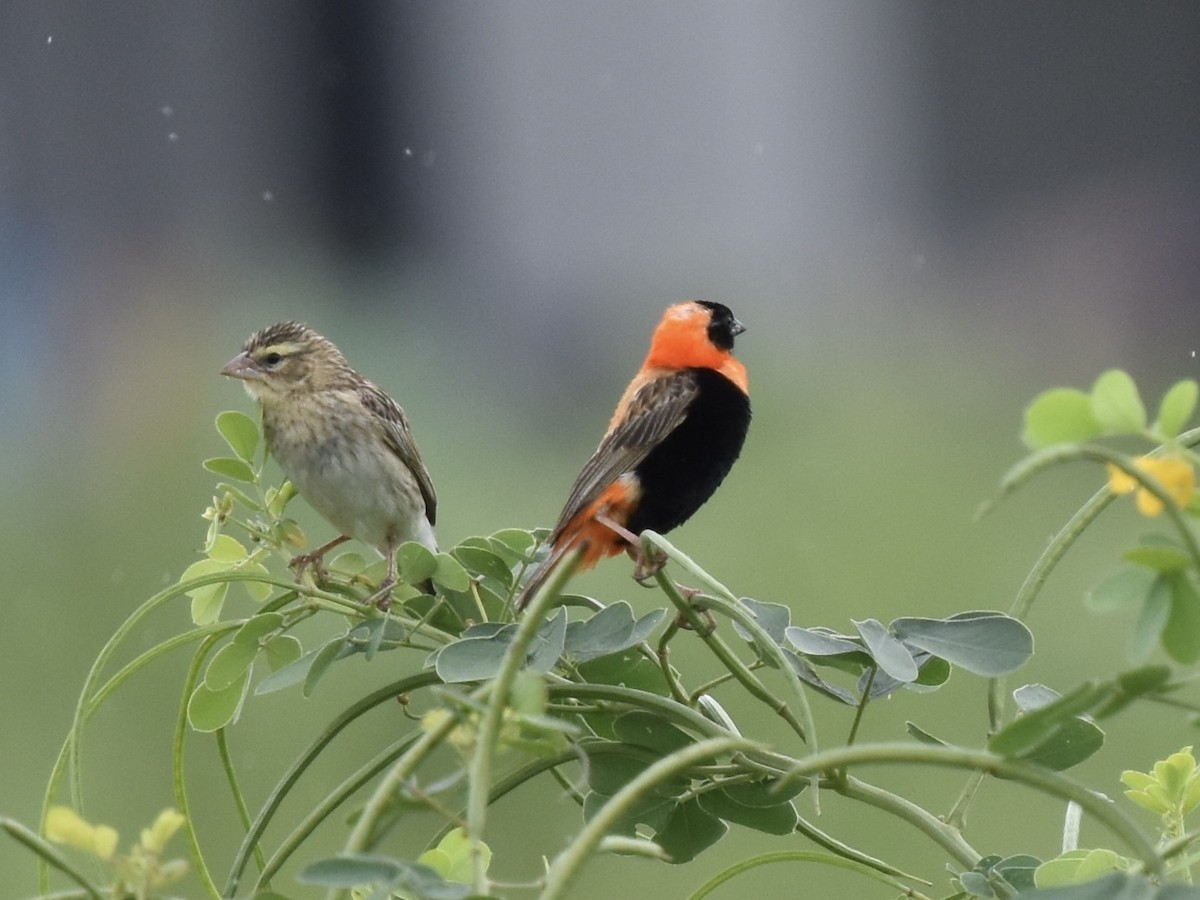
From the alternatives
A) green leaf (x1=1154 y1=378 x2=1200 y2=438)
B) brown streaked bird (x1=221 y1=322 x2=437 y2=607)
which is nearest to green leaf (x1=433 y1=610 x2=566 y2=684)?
green leaf (x1=1154 y1=378 x2=1200 y2=438)

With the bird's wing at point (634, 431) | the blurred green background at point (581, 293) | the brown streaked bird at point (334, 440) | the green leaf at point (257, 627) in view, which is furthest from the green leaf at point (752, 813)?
the blurred green background at point (581, 293)

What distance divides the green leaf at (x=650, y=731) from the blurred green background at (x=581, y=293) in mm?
2747

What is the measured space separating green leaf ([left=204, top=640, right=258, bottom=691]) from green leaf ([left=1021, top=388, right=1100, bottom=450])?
504 mm

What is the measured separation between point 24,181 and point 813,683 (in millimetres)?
8738

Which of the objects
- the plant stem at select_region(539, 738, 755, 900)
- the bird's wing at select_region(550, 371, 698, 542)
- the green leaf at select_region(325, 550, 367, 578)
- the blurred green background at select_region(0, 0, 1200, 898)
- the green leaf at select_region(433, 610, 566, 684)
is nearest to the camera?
the plant stem at select_region(539, 738, 755, 900)

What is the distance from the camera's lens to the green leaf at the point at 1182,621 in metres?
0.52

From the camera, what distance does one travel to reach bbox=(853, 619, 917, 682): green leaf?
0.79 metres

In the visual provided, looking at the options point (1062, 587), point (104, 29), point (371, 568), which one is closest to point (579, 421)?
point (1062, 587)

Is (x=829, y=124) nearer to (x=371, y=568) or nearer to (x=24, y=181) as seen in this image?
(x=24, y=181)

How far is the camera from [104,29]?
30.1ft

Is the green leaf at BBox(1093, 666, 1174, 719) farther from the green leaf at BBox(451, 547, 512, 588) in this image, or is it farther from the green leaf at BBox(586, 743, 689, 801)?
the green leaf at BBox(451, 547, 512, 588)

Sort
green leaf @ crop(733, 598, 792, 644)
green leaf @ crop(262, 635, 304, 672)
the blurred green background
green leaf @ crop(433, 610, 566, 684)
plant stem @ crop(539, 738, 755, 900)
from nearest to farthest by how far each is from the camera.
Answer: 1. plant stem @ crop(539, 738, 755, 900)
2. green leaf @ crop(433, 610, 566, 684)
3. green leaf @ crop(733, 598, 792, 644)
4. green leaf @ crop(262, 635, 304, 672)
5. the blurred green background

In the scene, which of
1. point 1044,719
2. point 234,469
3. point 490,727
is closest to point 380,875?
point 490,727

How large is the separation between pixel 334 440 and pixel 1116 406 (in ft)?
5.70
